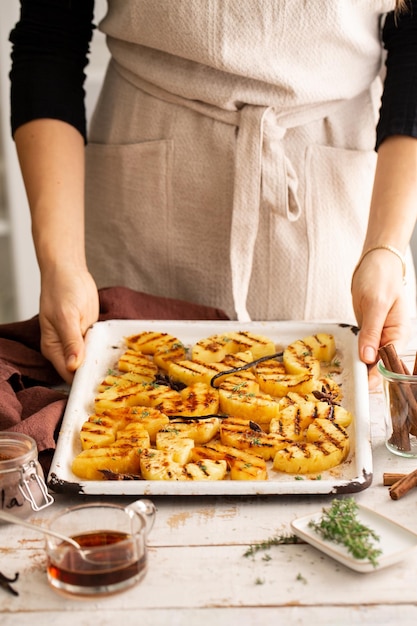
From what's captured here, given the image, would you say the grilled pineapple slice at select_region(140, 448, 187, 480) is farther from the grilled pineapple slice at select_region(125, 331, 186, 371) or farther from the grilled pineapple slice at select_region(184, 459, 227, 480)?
the grilled pineapple slice at select_region(125, 331, 186, 371)

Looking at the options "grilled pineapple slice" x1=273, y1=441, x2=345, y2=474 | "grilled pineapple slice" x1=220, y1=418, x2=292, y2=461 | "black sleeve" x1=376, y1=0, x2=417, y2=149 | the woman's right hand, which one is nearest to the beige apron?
"black sleeve" x1=376, y1=0, x2=417, y2=149

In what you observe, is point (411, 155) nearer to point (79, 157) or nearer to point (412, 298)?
point (412, 298)

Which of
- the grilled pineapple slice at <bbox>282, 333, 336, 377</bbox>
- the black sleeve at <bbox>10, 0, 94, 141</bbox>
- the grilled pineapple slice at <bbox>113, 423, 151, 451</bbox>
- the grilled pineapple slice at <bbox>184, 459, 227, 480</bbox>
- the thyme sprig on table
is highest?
the black sleeve at <bbox>10, 0, 94, 141</bbox>

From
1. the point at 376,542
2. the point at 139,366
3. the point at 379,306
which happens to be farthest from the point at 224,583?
the point at 379,306

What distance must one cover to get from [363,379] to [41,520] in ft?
2.51

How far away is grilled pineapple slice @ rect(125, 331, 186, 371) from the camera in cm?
207

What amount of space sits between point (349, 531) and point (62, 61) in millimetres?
1651

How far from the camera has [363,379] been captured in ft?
6.22

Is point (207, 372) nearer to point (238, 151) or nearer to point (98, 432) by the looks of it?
point (98, 432)

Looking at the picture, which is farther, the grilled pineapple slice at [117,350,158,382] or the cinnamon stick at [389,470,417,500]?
the grilled pineapple slice at [117,350,158,382]

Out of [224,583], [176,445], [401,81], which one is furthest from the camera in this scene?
[401,81]

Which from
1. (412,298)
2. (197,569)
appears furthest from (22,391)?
(412,298)

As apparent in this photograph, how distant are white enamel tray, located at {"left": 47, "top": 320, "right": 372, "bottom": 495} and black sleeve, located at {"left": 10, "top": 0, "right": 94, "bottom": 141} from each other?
25.2 inches

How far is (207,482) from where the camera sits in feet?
4.97
